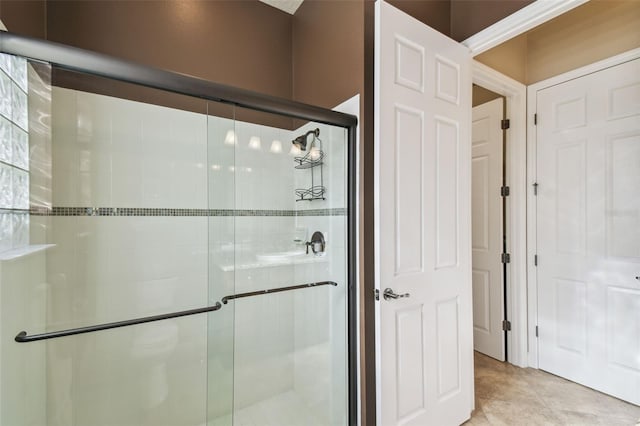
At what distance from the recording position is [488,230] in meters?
2.75

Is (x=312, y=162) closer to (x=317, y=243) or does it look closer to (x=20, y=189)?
(x=317, y=243)

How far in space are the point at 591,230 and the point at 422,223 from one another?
1.58 m

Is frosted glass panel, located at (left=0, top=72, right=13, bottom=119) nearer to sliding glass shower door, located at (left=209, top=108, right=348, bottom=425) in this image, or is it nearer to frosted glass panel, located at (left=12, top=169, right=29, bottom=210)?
frosted glass panel, located at (left=12, top=169, right=29, bottom=210)

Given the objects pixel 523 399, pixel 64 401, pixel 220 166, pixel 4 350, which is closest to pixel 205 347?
pixel 64 401

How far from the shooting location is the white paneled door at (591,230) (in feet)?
6.69

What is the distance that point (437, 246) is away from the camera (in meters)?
1.73

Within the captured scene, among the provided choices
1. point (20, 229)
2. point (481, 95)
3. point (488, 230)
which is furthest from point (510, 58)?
point (20, 229)

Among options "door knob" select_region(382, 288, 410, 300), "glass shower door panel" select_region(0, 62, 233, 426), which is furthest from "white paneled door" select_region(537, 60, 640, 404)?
"glass shower door panel" select_region(0, 62, 233, 426)

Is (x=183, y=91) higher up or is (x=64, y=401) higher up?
(x=183, y=91)

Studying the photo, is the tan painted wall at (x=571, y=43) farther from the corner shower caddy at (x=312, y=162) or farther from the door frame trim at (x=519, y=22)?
the corner shower caddy at (x=312, y=162)

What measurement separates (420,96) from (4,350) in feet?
7.13

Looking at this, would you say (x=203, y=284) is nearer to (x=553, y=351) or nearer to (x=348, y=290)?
(x=348, y=290)

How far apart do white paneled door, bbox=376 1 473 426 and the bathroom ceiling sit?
103 cm

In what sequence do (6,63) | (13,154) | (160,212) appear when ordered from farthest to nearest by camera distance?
(160,212) < (13,154) < (6,63)
